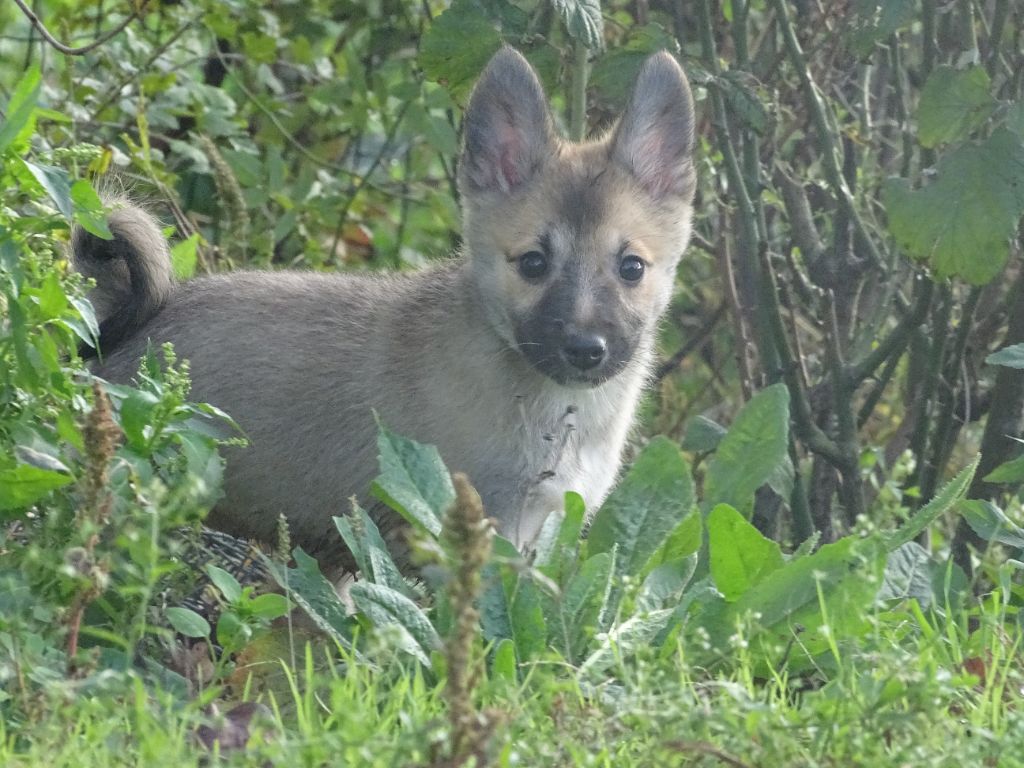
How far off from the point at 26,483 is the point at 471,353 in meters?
1.41

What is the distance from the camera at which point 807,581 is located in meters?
3.42

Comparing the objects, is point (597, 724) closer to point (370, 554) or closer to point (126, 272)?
point (370, 554)

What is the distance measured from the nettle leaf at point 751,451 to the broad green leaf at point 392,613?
103 cm

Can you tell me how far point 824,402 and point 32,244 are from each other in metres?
2.50

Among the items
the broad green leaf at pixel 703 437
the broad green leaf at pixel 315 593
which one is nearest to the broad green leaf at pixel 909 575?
the broad green leaf at pixel 703 437

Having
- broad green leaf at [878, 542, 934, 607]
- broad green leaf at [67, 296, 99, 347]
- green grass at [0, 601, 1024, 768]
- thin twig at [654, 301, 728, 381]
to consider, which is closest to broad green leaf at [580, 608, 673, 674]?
green grass at [0, 601, 1024, 768]

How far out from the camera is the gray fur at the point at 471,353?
4.14 metres

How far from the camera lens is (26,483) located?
10.4 ft

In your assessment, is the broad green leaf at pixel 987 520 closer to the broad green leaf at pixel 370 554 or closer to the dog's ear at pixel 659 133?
the dog's ear at pixel 659 133

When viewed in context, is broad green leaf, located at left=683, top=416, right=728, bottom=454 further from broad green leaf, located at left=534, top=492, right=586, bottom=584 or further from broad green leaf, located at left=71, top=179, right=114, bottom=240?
broad green leaf, located at left=71, top=179, right=114, bottom=240

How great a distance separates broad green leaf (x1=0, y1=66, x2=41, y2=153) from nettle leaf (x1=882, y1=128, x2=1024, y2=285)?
2124 millimetres

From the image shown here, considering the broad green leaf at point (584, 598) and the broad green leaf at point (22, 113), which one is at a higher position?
the broad green leaf at point (22, 113)

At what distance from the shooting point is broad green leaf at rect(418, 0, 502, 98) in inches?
176

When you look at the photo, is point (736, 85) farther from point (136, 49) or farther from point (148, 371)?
point (136, 49)
